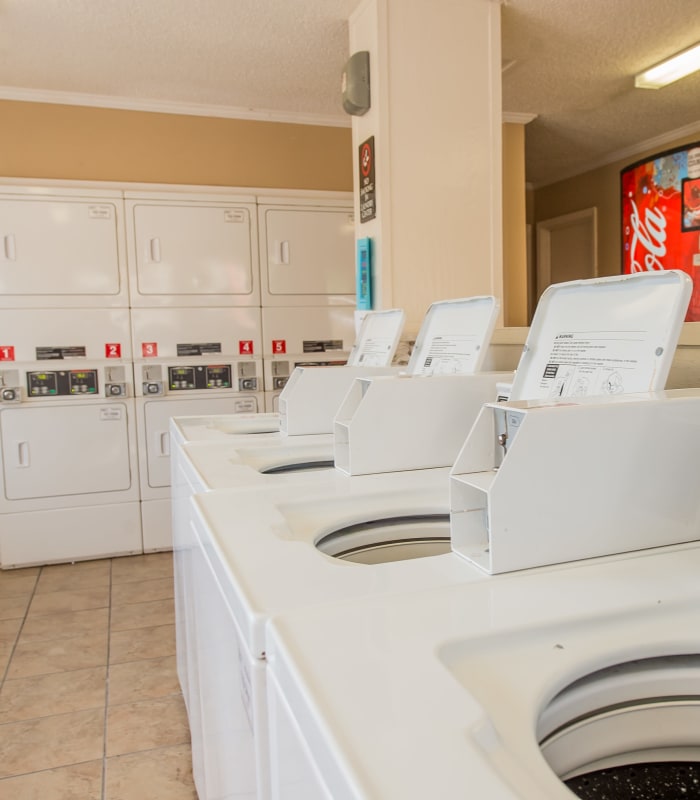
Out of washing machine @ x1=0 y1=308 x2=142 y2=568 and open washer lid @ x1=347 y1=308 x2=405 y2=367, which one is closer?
open washer lid @ x1=347 y1=308 x2=405 y2=367

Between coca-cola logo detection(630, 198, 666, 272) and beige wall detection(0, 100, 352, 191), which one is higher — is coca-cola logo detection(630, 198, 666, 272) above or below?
below

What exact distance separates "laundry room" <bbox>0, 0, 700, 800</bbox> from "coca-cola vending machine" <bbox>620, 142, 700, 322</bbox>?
0.08 ft

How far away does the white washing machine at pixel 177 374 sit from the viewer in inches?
157

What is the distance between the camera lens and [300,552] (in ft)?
3.22

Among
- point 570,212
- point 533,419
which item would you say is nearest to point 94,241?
point 533,419

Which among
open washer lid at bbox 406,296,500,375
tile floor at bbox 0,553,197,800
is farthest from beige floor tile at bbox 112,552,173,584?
open washer lid at bbox 406,296,500,375

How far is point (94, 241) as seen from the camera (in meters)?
3.86

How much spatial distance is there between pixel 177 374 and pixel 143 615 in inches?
58.4

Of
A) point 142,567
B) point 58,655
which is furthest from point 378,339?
point 142,567

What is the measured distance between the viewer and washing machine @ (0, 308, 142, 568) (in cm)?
378

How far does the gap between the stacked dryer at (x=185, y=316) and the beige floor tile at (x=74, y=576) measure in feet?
1.06

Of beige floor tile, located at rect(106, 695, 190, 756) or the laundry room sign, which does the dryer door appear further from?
the laundry room sign

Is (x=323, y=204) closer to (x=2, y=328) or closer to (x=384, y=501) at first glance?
(x=2, y=328)

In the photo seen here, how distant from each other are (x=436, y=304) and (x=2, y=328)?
2759mm
